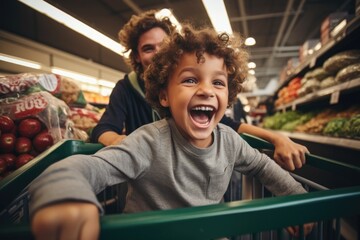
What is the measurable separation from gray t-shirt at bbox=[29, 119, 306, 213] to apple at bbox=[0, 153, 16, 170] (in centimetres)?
72

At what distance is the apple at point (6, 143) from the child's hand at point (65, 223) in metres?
1.07

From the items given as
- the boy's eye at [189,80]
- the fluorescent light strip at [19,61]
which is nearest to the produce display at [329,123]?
the boy's eye at [189,80]

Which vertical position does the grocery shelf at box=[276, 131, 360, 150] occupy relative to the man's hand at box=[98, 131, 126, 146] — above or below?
below

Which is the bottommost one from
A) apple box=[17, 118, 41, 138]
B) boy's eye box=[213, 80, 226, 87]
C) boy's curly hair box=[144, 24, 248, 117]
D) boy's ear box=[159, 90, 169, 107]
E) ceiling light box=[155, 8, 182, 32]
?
apple box=[17, 118, 41, 138]

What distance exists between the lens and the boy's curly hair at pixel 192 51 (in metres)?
1.02

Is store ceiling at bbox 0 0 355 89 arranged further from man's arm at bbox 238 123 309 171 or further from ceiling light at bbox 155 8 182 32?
man's arm at bbox 238 123 309 171

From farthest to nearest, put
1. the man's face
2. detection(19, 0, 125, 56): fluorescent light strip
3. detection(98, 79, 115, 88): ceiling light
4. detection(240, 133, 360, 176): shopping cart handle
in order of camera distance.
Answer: detection(98, 79, 115, 88): ceiling light < detection(19, 0, 125, 56): fluorescent light strip < the man's face < detection(240, 133, 360, 176): shopping cart handle

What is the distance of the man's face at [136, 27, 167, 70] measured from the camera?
1595 mm

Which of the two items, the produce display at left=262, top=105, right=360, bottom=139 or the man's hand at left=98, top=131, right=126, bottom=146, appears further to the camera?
the produce display at left=262, top=105, right=360, bottom=139

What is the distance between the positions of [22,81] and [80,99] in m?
0.57

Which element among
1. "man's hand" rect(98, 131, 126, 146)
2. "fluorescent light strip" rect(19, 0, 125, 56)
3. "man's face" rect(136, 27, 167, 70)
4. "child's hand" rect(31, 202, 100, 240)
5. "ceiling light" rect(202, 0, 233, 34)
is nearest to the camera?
"child's hand" rect(31, 202, 100, 240)

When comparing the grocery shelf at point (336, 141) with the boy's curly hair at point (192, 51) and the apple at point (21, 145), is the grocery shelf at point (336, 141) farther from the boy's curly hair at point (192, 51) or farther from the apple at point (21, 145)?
the apple at point (21, 145)

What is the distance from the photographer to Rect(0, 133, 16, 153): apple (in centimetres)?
121

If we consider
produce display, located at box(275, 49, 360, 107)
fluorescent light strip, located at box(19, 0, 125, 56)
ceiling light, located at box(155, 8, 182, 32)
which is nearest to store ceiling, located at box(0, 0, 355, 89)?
fluorescent light strip, located at box(19, 0, 125, 56)
